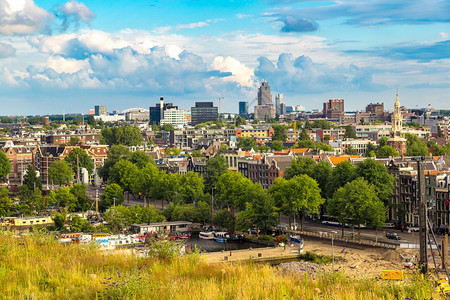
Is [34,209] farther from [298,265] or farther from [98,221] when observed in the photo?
[298,265]

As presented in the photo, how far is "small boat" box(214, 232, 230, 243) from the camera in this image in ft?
224

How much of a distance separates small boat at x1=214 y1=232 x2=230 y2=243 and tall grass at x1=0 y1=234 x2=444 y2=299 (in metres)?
44.2

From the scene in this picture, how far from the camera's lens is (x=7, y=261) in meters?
22.2

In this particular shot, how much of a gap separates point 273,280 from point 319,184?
60.0m

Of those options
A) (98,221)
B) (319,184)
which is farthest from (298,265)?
(98,221)

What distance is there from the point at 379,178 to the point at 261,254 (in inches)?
754

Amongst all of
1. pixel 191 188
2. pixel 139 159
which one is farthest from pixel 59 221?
pixel 139 159

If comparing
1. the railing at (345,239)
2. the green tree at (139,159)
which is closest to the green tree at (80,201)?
the green tree at (139,159)

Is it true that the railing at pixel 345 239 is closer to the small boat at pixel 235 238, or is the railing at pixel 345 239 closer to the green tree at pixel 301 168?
the small boat at pixel 235 238

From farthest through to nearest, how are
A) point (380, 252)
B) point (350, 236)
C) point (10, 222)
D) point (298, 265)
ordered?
1. point (10, 222)
2. point (350, 236)
3. point (380, 252)
4. point (298, 265)

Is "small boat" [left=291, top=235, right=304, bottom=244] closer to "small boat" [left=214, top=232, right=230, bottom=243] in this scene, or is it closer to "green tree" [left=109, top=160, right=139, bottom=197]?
"small boat" [left=214, top=232, right=230, bottom=243]

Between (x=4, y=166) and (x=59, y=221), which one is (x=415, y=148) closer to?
(x=4, y=166)

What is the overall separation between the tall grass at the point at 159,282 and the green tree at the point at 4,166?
107m

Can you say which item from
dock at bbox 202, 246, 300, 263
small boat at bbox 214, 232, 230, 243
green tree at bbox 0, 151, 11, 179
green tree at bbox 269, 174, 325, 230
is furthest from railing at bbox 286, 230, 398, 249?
green tree at bbox 0, 151, 11, 179
